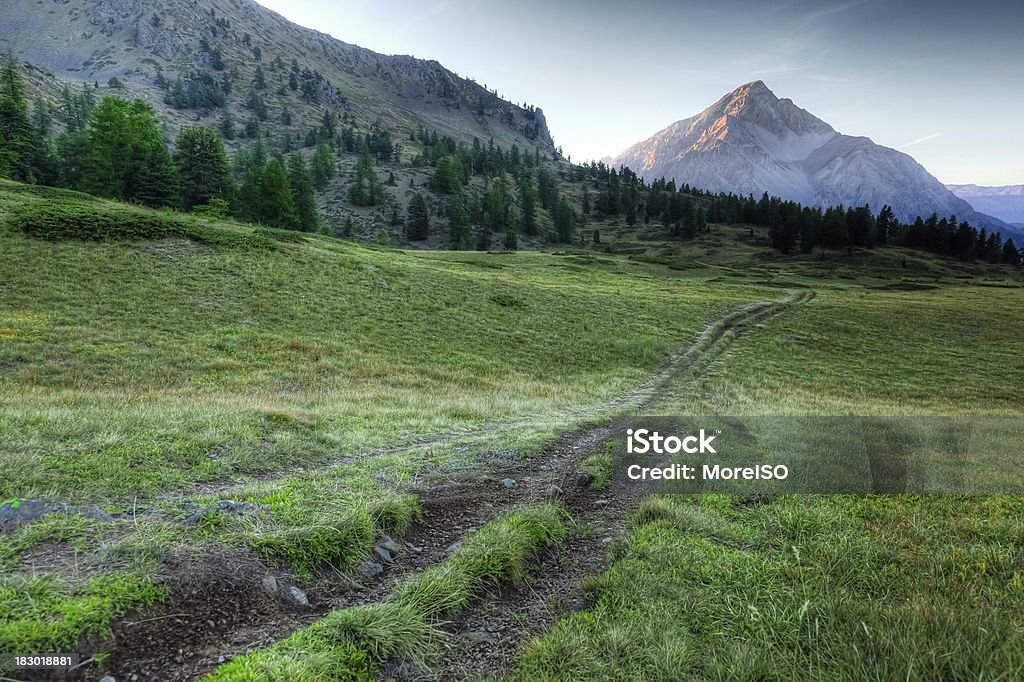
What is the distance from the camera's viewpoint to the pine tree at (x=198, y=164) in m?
67.1

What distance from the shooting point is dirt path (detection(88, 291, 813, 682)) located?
13.4 feet

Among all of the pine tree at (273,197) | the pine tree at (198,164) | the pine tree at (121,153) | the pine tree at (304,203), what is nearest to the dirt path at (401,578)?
the pine tree at (121,153)

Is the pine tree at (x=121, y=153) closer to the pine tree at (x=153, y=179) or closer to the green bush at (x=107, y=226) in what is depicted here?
the pine tree at (x=153, y=179)

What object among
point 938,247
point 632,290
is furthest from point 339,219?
point 938,247

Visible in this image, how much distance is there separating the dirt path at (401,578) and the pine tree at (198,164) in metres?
76.3

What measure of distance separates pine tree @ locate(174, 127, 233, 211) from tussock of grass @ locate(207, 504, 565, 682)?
77703 millimetres

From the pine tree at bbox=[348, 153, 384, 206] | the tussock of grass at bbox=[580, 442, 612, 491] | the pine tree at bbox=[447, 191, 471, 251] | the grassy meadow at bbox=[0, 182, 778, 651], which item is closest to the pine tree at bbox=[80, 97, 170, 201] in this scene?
the grassy meadow at bbox=[0, 182, 778, 651]

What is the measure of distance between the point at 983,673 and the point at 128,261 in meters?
38.3

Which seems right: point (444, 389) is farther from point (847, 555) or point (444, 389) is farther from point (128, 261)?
point (128, 261)

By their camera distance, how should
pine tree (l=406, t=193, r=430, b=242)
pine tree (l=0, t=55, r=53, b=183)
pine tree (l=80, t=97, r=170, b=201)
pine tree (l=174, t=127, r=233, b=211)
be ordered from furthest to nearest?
pine tree (l=406, t=193, r=430, b=242) → pine tree (l=174, t=127, r=233, b=211) → pine tree (l=0, t=55, r=53, b=183) → pine tree (l=80, t=97, r=170, b=201)

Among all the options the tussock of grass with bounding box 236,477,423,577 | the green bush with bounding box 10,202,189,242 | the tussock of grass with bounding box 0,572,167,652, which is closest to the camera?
the tussock of grass with bounding box 0,572,167,652

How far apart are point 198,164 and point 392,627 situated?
81553mm

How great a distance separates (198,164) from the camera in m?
67.3

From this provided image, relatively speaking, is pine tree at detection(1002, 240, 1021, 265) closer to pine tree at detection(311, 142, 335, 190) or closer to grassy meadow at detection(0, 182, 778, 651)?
grassy meadow at detection(0, 182, 778, 651)
